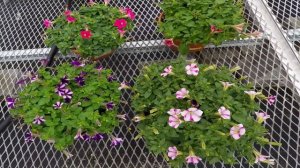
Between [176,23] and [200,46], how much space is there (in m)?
0.17

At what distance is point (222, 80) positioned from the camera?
1218 millimetres

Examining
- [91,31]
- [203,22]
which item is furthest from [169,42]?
[91,31]

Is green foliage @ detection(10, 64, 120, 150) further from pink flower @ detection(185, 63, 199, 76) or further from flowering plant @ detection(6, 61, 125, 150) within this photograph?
pink flower @ detection(185, 63, 199, 76)

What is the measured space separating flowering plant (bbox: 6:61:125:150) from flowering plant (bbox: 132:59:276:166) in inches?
4.8

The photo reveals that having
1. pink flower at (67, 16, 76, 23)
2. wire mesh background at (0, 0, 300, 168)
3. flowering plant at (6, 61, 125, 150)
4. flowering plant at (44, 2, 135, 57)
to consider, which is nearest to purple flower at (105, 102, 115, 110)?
flowering plant at (6, 61, 125, 150)

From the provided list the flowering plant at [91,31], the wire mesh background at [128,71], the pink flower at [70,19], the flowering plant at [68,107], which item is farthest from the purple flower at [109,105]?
the pink flower at [70,19]

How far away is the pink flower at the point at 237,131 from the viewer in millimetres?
1054

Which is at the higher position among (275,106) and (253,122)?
(253,122)

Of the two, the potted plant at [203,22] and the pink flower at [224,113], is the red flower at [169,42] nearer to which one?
the potted plant at [203,22]

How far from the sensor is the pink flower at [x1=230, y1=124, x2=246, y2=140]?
1.05 m

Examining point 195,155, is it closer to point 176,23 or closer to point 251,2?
point 176,23

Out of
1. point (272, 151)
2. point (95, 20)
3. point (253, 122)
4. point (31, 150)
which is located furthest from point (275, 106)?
point (31, 150)

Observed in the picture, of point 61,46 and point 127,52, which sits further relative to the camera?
point 127,52

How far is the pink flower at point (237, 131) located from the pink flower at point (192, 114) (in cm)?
11
